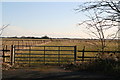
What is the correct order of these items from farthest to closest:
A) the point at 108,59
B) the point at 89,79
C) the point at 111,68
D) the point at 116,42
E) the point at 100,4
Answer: the point at 116,42, the point at 108,59, the point at 100,4, the point at 111,68, the point at 89,79

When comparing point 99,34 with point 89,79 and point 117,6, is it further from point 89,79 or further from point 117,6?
point 89,79

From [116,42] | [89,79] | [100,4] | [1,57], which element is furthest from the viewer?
[1,57]

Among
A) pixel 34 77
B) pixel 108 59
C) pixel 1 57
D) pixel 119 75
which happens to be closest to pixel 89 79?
pixel 119 75

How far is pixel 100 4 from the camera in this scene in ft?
33.0

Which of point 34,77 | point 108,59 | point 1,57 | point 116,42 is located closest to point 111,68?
point 108,59

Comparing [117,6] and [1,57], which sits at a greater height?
[117,6]

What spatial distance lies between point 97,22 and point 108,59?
2236 mm

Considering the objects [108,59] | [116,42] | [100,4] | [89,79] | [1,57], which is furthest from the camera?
[1,57]

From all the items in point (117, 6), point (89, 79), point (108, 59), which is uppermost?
point (117, 6)

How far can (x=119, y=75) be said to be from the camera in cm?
852

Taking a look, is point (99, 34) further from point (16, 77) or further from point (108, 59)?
point (16, 77)

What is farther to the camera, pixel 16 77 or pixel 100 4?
pixel 100 4

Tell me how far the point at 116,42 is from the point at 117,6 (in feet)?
9.07

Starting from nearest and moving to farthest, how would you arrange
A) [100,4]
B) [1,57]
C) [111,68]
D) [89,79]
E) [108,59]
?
[89,79] → [111,68] → [100,4] → [108,59] → [1,57]
